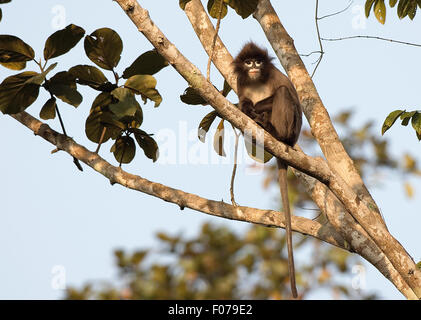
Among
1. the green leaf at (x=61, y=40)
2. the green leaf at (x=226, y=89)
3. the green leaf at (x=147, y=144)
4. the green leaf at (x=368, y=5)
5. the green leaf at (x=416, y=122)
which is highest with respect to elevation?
the green leaf at (x=368, y=5)

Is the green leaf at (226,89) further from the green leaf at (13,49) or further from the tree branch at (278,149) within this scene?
the green leaf at (13,49)

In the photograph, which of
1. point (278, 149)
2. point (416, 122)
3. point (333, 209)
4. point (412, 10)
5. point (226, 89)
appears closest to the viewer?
point (278, 149)

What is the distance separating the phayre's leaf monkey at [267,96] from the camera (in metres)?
5.32

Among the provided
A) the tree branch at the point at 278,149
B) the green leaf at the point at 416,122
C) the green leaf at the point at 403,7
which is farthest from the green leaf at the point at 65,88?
the green leaf at the point at 403,7

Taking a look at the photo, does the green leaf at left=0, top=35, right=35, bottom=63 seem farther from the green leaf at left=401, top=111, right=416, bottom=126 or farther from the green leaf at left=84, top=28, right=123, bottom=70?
the green leaf at left=401, top=111, right=416, bottom=126

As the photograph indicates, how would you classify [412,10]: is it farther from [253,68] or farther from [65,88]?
[65,88]

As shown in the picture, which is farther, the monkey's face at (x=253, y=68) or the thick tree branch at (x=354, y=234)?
the monkey's face at (x=253, y=68)

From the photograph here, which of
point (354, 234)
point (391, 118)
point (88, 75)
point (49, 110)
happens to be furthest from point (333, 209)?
point (49, 110)

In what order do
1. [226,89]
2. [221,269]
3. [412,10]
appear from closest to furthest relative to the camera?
[412,10] < [226,89] < [221,269]

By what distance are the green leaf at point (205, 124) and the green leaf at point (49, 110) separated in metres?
1.15

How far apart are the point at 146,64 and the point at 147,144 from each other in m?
0.64

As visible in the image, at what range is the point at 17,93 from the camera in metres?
4.12

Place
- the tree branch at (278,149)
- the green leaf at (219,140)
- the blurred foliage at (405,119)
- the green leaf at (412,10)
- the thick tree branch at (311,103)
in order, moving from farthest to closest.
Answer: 1. the green leaf at (219,140)
2. the green leaf at (412,10)
3. the thick tree branch at (311,103)
4. the blurred foliage at (405,119)
5. the tree branch at (278,149)
